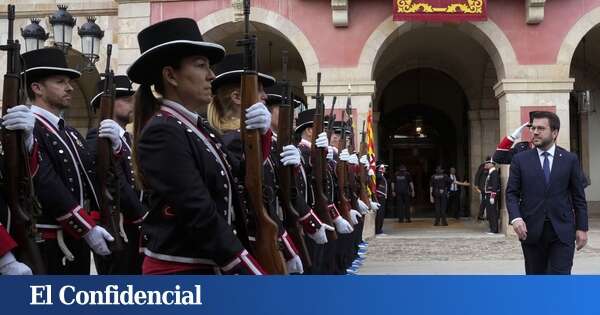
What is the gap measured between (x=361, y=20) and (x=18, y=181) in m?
12.9

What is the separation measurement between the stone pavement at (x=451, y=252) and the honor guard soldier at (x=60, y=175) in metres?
5.57

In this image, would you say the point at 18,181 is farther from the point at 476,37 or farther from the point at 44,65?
the point at 476,37

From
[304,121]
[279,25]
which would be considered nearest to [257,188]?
[304,121]

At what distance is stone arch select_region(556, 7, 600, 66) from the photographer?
15359 millimetres

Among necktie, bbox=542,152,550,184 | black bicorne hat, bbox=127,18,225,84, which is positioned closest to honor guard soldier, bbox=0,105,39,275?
black bicorne hat, bbox=127,18,225,84

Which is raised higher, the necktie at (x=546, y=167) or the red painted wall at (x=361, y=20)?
the red painted wall at (x=361, y=20)

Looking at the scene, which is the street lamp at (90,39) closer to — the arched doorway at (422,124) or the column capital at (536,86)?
the column capital at (536,86)

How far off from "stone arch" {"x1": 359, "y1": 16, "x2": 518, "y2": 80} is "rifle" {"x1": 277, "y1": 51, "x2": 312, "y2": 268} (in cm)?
1109

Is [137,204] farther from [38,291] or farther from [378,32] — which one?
[378,32]

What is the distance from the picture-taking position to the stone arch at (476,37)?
50.5 feet

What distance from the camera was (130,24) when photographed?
15734 mm

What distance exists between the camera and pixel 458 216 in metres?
21.3

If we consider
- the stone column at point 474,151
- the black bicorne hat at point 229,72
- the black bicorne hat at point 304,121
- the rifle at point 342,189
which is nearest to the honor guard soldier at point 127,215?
the black bicorne hat at point 229,72

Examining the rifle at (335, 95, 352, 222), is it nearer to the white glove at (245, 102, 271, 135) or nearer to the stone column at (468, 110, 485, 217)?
the white glove at (245, 102, 271, 135)
